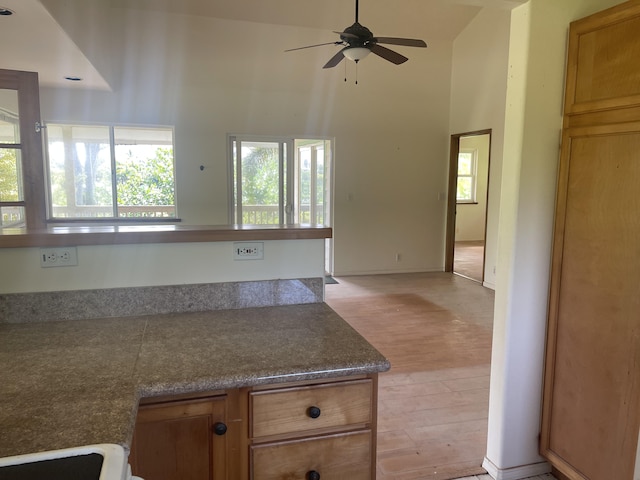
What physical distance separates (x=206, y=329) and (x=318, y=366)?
48 cm

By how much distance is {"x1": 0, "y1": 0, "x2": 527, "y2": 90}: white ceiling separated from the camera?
11.5 feet

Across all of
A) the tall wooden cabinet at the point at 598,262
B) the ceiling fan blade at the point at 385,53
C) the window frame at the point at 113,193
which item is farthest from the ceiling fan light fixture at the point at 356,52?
the window frame at the point at 113,193

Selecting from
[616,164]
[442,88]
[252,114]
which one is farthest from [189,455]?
[442,88]

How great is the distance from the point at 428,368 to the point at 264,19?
4460 millimetres

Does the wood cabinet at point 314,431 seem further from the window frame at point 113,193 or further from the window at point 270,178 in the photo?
the window at point 270,178

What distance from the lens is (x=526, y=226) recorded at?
6.43ft

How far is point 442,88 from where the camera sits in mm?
6488

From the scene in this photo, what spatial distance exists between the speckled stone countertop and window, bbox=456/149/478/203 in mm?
9076

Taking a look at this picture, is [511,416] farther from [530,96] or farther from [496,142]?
[496,142]

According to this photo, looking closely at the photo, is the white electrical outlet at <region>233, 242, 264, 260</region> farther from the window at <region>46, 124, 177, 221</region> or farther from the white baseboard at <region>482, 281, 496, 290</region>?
the white baseboard at <region>482, 281, 496, 290</region>

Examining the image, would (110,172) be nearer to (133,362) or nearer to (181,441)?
(133,362)

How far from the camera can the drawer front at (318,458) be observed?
1.27m

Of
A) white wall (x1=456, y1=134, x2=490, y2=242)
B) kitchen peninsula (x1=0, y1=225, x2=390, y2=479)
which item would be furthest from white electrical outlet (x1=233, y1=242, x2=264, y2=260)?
white wall (x1=456, y1=134, x2=490, y2=242)

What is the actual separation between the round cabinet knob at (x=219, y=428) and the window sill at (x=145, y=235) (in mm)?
737
